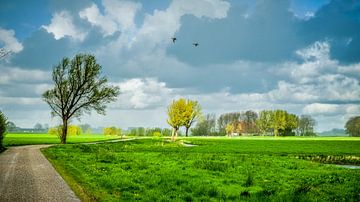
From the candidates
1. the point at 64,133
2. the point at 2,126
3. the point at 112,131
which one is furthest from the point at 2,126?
the point at 112,131

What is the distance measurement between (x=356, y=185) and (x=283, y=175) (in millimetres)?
5100

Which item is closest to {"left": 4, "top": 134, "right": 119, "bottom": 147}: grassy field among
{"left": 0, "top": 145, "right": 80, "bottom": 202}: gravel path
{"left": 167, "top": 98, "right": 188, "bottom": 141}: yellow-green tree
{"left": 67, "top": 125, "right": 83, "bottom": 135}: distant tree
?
{"left": 67, "top": 125, "right": 83, "bottom": 135}: distant tree

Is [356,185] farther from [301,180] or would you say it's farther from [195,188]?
[195,188]

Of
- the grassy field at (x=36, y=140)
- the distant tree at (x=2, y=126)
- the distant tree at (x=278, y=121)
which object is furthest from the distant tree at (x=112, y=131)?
the distant tree at (x=2, y=126)

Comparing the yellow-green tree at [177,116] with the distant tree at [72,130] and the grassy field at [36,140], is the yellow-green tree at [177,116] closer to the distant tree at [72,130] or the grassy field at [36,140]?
the grassy field at [36,140]

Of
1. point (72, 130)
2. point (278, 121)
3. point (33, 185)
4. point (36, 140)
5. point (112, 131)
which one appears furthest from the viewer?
point (278, 121)

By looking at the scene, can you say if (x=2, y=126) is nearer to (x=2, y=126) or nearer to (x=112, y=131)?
(x=2, y=126)

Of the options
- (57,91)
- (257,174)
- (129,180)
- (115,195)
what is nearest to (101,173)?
(129,180)

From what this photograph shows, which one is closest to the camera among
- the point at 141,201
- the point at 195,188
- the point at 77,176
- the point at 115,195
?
the point at 141,201

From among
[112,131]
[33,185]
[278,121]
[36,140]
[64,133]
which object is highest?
[278,121]

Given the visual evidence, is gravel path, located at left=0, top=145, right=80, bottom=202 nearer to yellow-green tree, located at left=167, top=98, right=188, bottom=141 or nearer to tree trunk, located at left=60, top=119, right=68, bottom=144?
tree trunk, located at left=60, top=119, right=68, bottom=144

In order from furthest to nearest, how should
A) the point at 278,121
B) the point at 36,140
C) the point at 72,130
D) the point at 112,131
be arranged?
the point at 278,121 < the point at 112,131 < the point at 72,130 < the point at 36,140

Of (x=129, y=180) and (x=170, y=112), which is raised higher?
(x=170, y=112)

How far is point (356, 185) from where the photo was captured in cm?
2350
